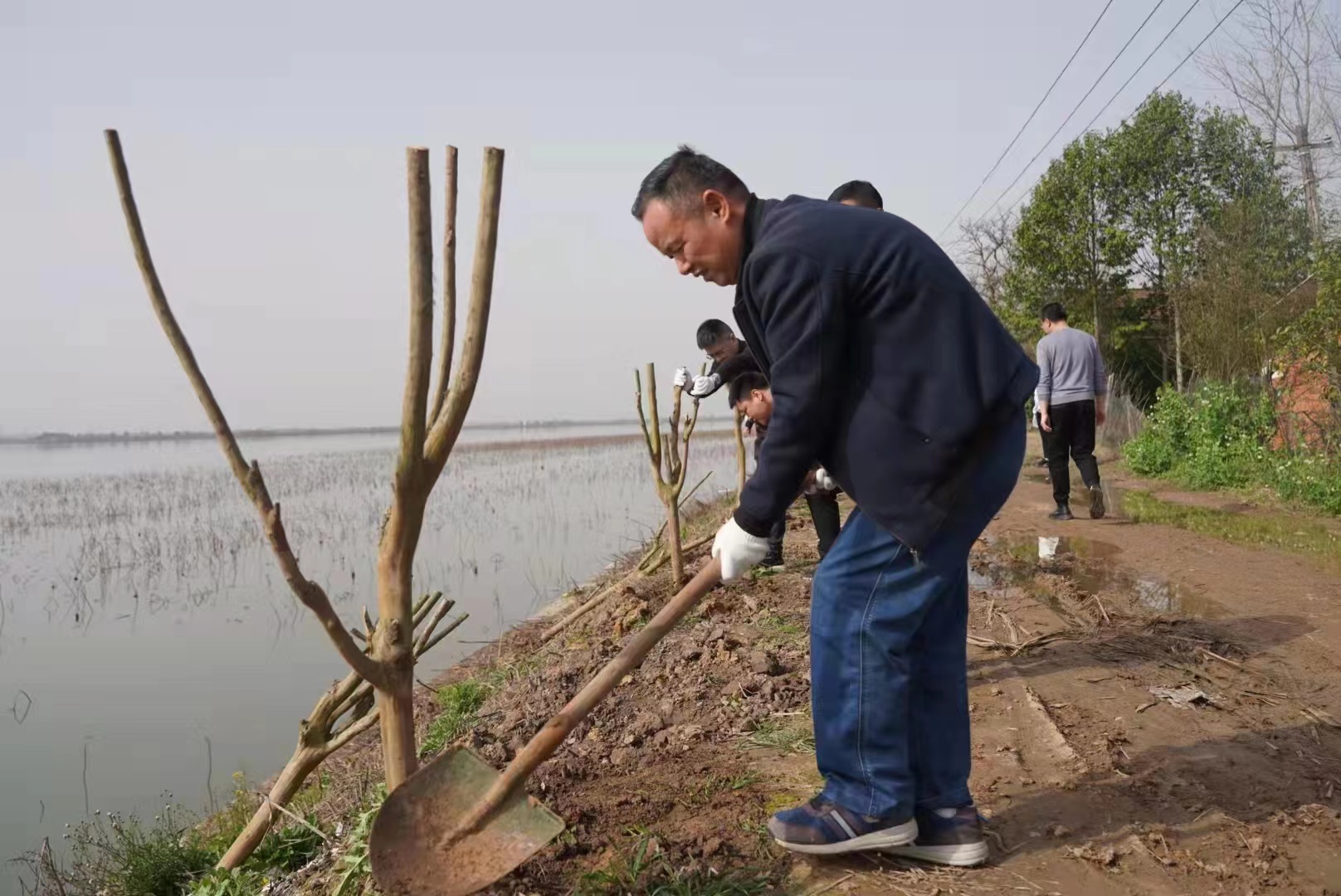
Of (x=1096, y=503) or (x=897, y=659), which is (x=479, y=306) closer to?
(x=897, y=659)

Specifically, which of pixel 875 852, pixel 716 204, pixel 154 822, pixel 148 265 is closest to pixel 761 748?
pixel 875 852

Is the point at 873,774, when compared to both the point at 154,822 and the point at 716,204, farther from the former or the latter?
the point at 154,822

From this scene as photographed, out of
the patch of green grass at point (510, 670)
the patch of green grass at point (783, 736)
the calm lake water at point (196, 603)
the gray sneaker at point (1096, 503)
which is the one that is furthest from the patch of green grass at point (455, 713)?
the gray sneaker at point (1096, 503)

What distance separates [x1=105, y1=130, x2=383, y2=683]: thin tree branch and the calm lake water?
143 inches

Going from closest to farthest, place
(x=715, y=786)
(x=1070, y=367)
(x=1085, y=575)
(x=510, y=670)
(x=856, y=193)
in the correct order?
(x=715, y=786), (x=856, y=193), (x=510, y=670), (x=1085, y=575), (x=1070, y=367)

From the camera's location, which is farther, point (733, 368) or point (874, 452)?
point (733, 368)

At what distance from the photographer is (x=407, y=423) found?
2080 mm

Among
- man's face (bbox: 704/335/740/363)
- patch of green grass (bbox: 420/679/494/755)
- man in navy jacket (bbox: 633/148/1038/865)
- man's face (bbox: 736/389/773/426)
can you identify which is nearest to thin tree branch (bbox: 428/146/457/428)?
man in navy jacket (bbox: 633/148/1038/865)

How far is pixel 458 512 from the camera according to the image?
16406 mm

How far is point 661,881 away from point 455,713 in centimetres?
339

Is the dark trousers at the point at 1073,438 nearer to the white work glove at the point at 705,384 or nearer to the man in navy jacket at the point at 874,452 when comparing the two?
the white work glove at the point at 705,384

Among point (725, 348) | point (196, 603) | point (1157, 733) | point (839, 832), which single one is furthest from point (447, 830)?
point (196, 603)

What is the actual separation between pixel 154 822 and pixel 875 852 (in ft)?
13.6

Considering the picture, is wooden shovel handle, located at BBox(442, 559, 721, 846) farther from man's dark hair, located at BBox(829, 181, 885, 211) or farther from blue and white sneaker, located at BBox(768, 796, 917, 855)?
man's dark hair, located at BBox(829, 181, 885, 211)
